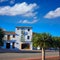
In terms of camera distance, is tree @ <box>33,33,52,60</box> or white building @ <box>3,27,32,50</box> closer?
tree @ <box>33,33,52,60</box>

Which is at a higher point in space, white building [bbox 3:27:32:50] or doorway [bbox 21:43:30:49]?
white building [bbox 3:27:32:50]

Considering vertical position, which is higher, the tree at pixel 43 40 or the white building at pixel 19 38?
the white building at pixel 19 38

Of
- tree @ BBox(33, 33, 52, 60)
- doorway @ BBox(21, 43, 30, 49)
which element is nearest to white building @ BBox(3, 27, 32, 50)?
doorway @ BBox(21, 43, 30, 49)

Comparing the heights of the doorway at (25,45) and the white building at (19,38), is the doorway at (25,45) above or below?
below

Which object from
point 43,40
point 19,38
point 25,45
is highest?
point 19,38

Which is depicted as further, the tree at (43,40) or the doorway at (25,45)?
the doorway at (25,45)

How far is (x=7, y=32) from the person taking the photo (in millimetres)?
58250

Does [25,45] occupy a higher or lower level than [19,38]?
lower

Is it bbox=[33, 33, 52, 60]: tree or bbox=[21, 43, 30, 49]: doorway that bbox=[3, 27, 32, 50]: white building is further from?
bbox=[33, 33, 52, 60]: tree

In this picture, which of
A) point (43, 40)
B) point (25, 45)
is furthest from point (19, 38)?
point (43, 40)

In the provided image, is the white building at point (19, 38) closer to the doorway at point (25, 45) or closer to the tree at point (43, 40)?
the doorway at point (25, 45)

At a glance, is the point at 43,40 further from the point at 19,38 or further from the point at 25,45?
the point at 25,45

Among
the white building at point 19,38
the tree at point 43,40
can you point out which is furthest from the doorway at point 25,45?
the tree at point 43,40

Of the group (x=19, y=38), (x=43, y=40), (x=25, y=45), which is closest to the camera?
(x=43, y=40)
